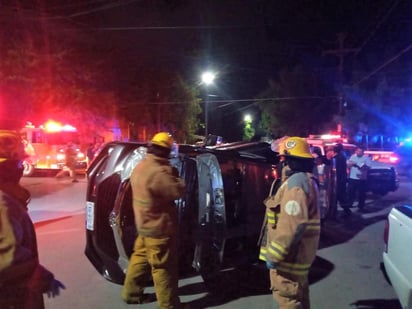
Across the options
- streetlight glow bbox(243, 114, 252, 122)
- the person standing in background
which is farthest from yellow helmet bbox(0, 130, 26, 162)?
streetlight glow bbox(243, 114, 252, 122)

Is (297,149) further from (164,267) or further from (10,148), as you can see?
(10,148)

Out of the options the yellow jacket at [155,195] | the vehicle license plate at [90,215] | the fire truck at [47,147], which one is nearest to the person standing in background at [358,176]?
the vehicle license plate at [90,215]

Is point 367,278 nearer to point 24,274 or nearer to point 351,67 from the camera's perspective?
point 24,274

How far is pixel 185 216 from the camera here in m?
4.99

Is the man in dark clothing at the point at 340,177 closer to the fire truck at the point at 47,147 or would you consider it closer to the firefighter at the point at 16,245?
the firefighter at the point at 16,245

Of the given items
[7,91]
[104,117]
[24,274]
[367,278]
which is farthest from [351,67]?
[24,274]

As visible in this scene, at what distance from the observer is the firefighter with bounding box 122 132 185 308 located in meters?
4.14

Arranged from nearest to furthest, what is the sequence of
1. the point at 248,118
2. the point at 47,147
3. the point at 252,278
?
1. the point at 252,278
2. the point at 47,147
3. the point at 248,118

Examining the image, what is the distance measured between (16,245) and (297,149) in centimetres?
203

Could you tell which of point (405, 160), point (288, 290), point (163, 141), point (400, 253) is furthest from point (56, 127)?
point (288, 290)

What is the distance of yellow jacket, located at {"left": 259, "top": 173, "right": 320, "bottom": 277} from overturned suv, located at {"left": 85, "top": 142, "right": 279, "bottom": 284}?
1476mm

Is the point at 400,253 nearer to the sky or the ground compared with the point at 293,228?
nearer to the ground

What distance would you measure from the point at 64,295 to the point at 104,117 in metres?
18.6

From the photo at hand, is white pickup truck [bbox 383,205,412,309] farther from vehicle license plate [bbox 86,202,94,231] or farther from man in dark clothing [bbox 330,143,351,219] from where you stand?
man in dark clothing [bbox 330,143,351,219]
